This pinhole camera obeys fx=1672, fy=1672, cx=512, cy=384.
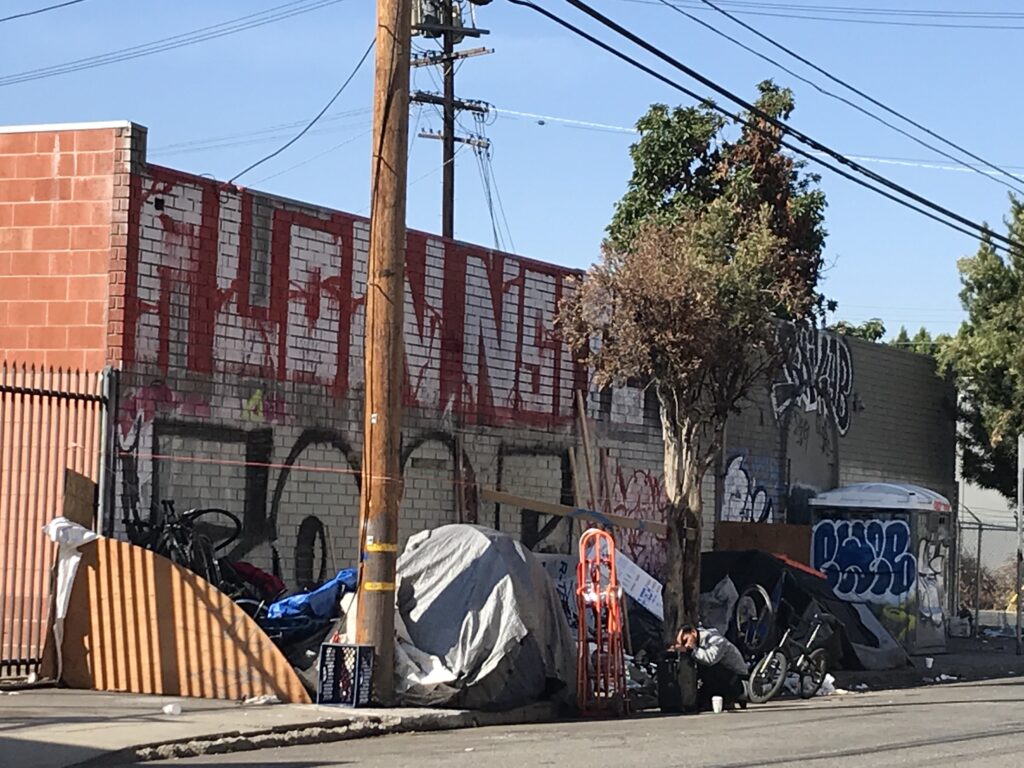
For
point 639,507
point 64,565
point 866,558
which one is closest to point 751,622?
point 639,507

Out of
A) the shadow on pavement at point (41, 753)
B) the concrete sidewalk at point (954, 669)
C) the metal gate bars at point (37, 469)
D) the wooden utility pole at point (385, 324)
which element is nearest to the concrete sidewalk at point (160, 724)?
the shadow on pavement at point (41, 753)

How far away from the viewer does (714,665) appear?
1638cm

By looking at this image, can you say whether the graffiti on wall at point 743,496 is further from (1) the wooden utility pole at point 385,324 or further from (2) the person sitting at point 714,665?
(1) the wooden utility pole at point 385,324

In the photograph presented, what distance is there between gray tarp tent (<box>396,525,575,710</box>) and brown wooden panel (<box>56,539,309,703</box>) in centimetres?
122

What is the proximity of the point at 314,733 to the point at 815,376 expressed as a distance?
55.2 feet

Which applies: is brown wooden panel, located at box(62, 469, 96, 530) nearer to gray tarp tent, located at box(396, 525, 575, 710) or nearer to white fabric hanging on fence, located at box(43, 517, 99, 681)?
white fabric hanging on fence, located at box(43, 517, 99, 681)

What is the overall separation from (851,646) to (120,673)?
33.9 feet

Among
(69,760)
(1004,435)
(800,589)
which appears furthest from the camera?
(1004,435)

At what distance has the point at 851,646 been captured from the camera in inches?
850

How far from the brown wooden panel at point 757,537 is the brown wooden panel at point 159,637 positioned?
12200 millimetres

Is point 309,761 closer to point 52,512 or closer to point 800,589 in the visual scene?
point 52,512

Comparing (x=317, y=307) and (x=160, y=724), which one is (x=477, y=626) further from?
(x=317, y=307)

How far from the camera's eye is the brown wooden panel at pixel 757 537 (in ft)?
84.0

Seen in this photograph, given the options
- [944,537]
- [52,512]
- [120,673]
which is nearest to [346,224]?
[52,512]
